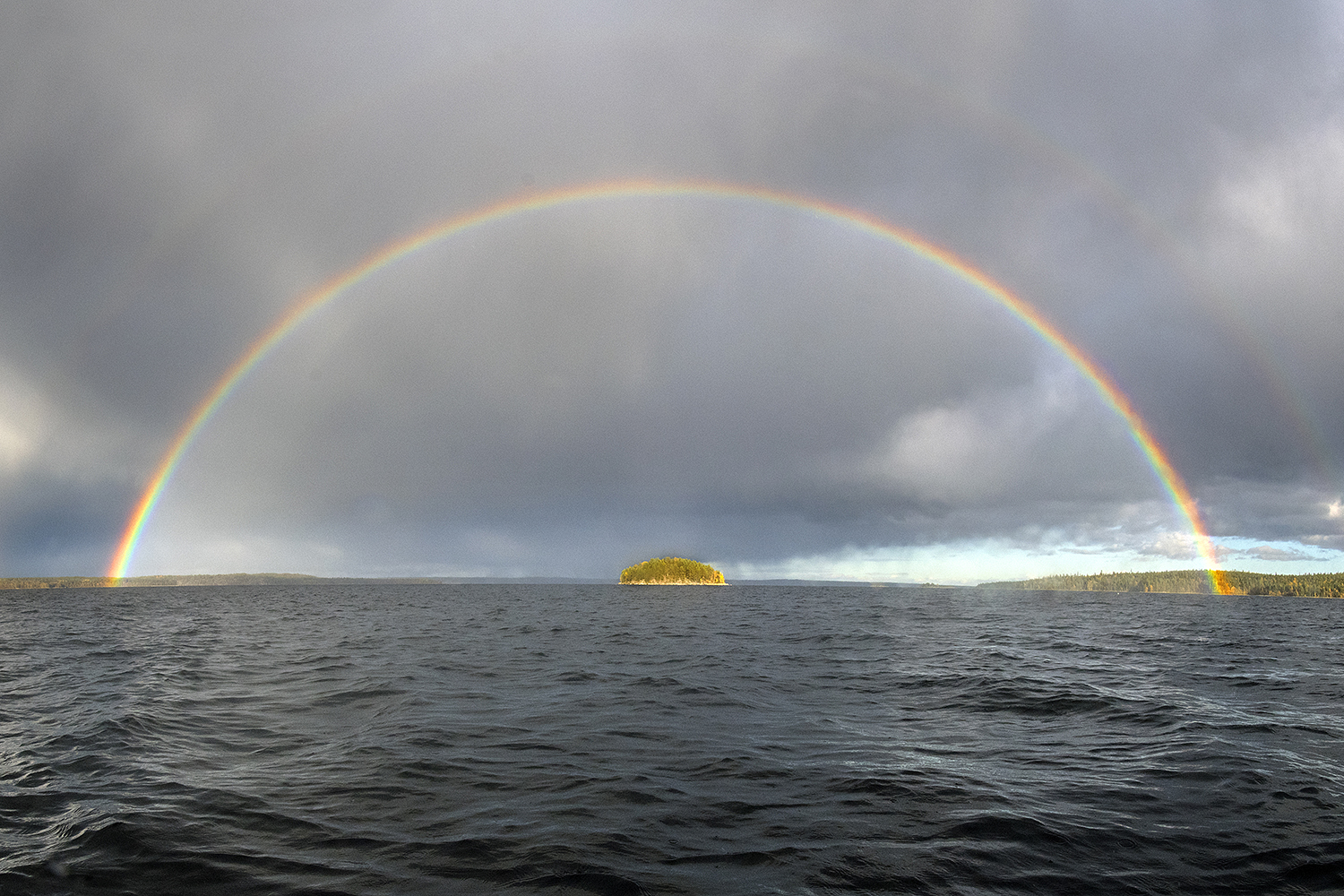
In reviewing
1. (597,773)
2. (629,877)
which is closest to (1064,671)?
(597,773)

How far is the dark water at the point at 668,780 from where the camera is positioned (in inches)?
328

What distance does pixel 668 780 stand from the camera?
11977mm

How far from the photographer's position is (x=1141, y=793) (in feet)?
37.5

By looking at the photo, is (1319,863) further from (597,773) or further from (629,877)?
(597,773)

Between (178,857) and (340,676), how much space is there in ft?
56.4

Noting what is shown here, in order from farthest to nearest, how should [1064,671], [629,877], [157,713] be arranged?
[1064,671] < [157,713] < [629,877]

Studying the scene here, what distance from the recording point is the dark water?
27.3 feet

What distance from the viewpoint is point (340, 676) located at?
24.6 metres

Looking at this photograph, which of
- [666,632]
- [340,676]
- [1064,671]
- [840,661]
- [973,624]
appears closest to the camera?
[340,676]

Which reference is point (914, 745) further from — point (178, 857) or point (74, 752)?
point (74, 752)

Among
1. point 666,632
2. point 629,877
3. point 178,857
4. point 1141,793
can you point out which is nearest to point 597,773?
point 629,877

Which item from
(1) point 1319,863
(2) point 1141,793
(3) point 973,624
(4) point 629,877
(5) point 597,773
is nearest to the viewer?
(4) point 629,877

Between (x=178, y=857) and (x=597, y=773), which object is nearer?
(x=178, y=857)

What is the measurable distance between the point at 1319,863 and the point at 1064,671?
1965cm
